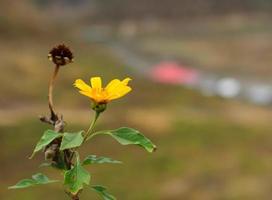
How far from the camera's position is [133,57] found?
56.4 metres

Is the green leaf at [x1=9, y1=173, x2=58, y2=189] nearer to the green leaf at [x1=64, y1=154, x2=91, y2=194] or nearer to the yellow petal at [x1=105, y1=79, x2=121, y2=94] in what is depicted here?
the green leaf at [x1=64, y1=154, x2=91, y2=194]

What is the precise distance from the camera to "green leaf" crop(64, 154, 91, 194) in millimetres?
1499

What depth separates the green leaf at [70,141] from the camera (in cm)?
153

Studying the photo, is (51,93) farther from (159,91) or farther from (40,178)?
(159,91)

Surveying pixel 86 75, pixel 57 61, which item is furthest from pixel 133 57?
pixel 57 61

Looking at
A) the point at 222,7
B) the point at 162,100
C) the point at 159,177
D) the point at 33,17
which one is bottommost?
the point at 159,177

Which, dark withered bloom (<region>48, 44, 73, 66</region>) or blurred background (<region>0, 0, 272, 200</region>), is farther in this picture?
blurred background (<region>0, 0, 272, 200</region>)

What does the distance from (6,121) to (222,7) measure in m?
50.2

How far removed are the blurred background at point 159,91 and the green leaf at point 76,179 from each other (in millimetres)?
1497

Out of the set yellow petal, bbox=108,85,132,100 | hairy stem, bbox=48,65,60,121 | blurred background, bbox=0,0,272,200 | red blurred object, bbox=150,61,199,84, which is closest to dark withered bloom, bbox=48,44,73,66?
hairy stem, bbox=48,65,60,121

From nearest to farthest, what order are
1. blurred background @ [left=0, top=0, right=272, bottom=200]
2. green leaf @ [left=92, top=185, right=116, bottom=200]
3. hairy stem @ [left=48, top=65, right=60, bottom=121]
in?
1. hairy stem @ [left=48, top=65, right=60, bottom=121]
2. green leaf @ [left=92, top=185, right=116, bottom=200]
3. blurred background @ [left=0, top=0, right=272, bottom=200]

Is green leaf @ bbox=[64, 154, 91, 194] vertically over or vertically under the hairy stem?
under

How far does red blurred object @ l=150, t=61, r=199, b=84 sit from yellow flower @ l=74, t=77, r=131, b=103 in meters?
42.7

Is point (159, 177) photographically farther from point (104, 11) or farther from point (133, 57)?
point (104, 11)
